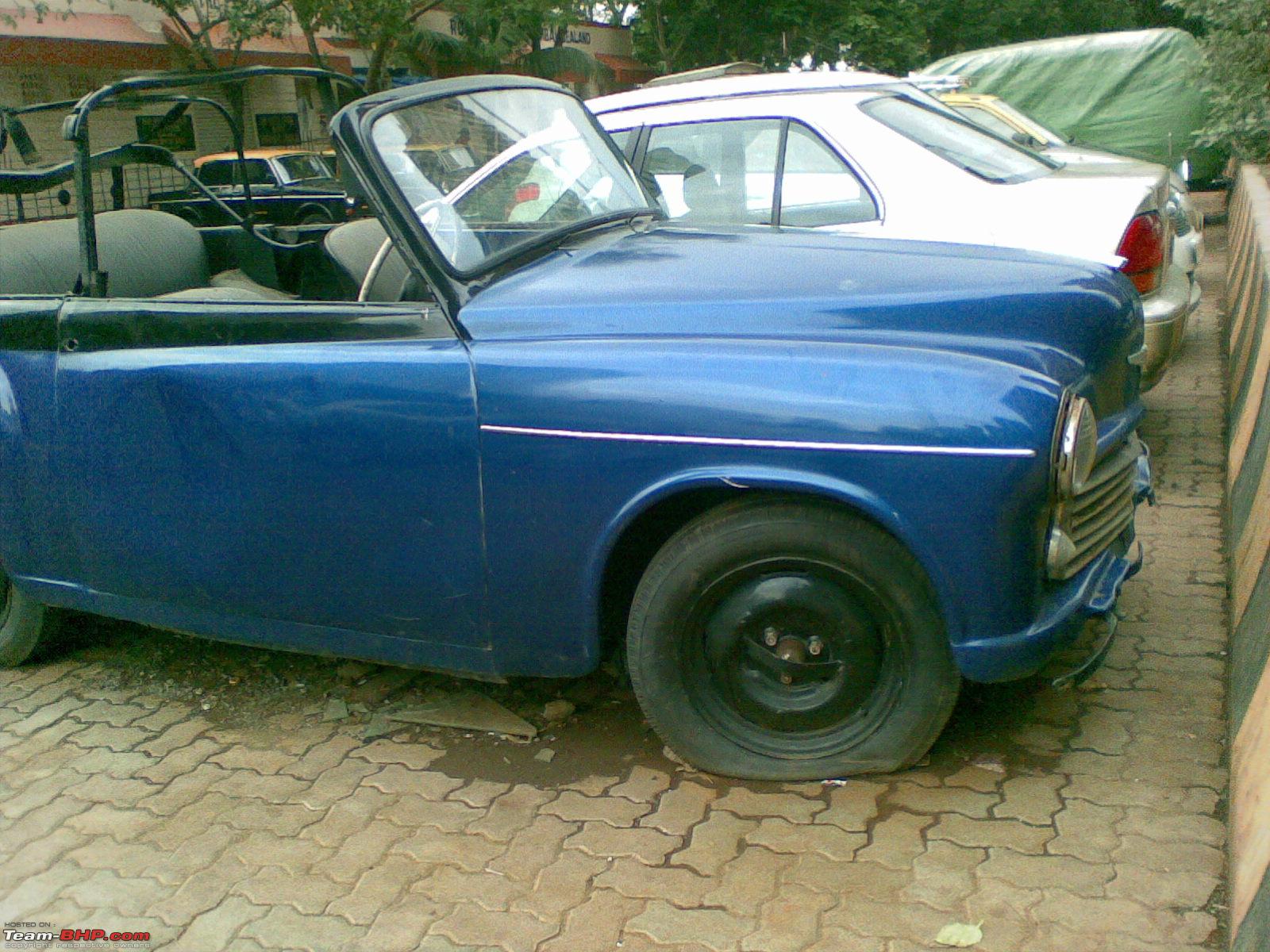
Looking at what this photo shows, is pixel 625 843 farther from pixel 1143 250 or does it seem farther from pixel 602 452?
pixel 1143 250

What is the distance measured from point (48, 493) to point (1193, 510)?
4369mm

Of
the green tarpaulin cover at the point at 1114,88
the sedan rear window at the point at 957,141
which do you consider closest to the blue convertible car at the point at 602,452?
the sedan rear window at the point at 957,141

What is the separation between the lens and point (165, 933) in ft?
8.96

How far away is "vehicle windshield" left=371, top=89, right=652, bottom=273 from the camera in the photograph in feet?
10.6

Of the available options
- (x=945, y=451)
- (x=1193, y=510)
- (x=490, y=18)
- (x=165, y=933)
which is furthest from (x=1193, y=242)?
(x=490, y=18)

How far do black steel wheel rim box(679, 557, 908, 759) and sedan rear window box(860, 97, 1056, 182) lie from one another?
10.7ft

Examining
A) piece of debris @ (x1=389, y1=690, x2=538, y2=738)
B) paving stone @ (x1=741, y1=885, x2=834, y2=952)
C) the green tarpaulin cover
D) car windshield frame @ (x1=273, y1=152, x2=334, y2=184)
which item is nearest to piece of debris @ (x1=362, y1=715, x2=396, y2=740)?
piece of debris @ (x1=389, y1=690, x2=538, y2=738)

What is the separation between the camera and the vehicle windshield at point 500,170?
324 cm

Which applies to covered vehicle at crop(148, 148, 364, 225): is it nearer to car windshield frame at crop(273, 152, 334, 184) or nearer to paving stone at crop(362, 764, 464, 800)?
car windshield frame at crop(273, 152, 334, 184)

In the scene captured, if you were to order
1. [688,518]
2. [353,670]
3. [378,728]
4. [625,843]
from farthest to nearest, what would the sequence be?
[353,670]
[378,728]
[688,518]
[625,843]

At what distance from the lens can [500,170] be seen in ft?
11.4

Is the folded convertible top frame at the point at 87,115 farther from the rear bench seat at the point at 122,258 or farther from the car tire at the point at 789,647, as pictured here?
the car tire at the point at 789,647

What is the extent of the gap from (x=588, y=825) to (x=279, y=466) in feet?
4.10

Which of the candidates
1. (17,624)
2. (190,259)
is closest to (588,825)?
(17,624)
